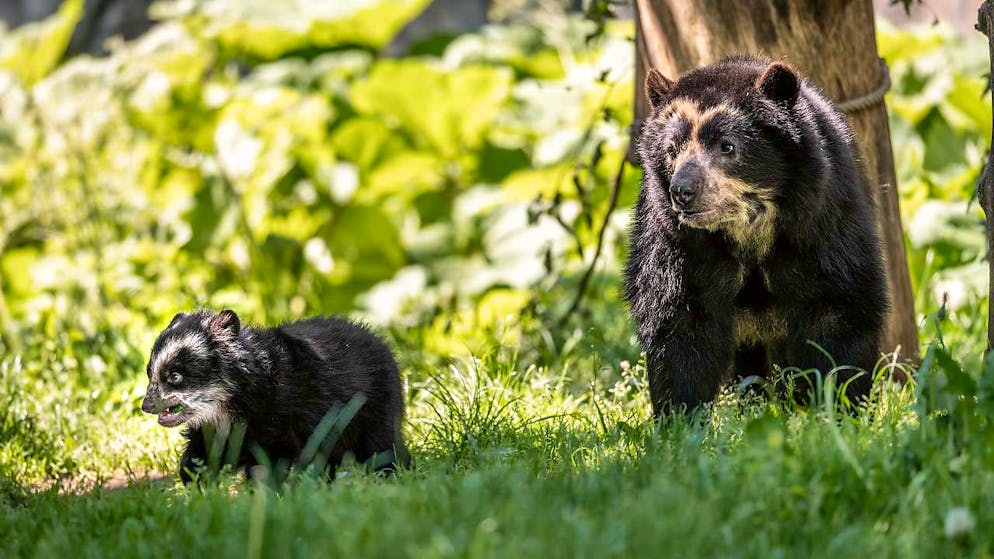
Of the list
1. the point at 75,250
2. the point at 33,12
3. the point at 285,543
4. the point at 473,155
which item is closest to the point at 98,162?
the point at 75,250

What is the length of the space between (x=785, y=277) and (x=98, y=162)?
7.05 metres

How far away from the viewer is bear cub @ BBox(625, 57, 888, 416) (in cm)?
460

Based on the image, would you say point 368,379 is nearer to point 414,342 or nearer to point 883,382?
point 883,382

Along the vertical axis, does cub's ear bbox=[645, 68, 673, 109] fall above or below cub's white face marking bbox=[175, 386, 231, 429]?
above

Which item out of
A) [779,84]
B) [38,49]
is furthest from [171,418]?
[38,49]

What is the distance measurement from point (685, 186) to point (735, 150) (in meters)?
0.28

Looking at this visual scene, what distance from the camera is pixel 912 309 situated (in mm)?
5961

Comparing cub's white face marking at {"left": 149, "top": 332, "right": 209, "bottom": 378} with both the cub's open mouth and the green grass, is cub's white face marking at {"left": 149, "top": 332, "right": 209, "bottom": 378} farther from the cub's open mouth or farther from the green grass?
the green grass

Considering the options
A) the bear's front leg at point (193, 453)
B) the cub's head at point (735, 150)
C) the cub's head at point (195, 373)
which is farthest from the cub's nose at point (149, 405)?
the cub's head at point (735, 150)

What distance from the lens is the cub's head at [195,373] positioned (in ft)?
15.7

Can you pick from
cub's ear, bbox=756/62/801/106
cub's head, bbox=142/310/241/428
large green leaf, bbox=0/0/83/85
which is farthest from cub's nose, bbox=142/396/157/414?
large green leaf, bbox=0/0/83/85

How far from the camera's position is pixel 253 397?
480 cm

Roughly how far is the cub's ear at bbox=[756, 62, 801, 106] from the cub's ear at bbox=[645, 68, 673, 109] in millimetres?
394

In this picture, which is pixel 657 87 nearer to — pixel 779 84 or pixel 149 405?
pixel 779 84
